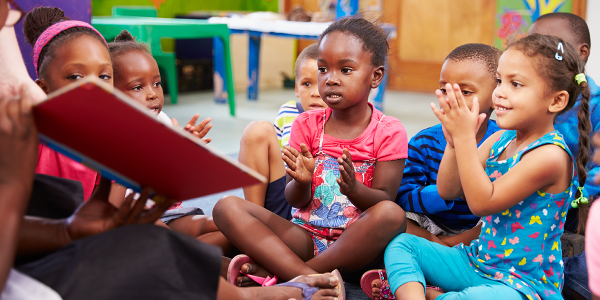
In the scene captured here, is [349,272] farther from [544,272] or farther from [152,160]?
[152,160]

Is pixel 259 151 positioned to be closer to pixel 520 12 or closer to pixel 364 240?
pixel 364 240

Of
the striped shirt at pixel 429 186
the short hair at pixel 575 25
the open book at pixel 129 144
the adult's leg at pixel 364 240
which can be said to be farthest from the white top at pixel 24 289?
the short hair at pixel 575 25

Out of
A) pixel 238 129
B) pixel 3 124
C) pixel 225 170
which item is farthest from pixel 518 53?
pixel 238 129

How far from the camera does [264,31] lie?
3.75 metres

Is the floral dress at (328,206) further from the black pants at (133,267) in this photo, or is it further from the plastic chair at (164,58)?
the plastic chair at (164,58)

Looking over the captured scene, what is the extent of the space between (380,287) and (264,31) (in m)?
2.98

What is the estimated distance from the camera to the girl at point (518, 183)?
35.9 inches

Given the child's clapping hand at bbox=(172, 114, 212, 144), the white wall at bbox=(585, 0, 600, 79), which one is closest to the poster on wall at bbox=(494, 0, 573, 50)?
the white wall at bbox=(585, 0, 600, 79)

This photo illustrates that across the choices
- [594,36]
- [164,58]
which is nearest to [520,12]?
[594,36]

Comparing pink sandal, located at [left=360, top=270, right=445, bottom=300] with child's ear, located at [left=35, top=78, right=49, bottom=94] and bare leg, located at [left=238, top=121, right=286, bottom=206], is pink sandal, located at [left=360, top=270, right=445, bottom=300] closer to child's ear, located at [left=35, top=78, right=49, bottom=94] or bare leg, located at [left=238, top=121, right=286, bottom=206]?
bare leg, located at [left=238, top=121, right=286, bottom=206]

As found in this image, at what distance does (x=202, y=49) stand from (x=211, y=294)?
4286 mm

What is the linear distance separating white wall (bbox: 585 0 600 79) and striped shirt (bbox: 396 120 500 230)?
272 centimetres

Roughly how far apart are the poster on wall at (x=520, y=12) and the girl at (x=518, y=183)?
3037mm

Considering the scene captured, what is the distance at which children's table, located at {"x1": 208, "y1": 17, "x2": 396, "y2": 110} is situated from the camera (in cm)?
338
